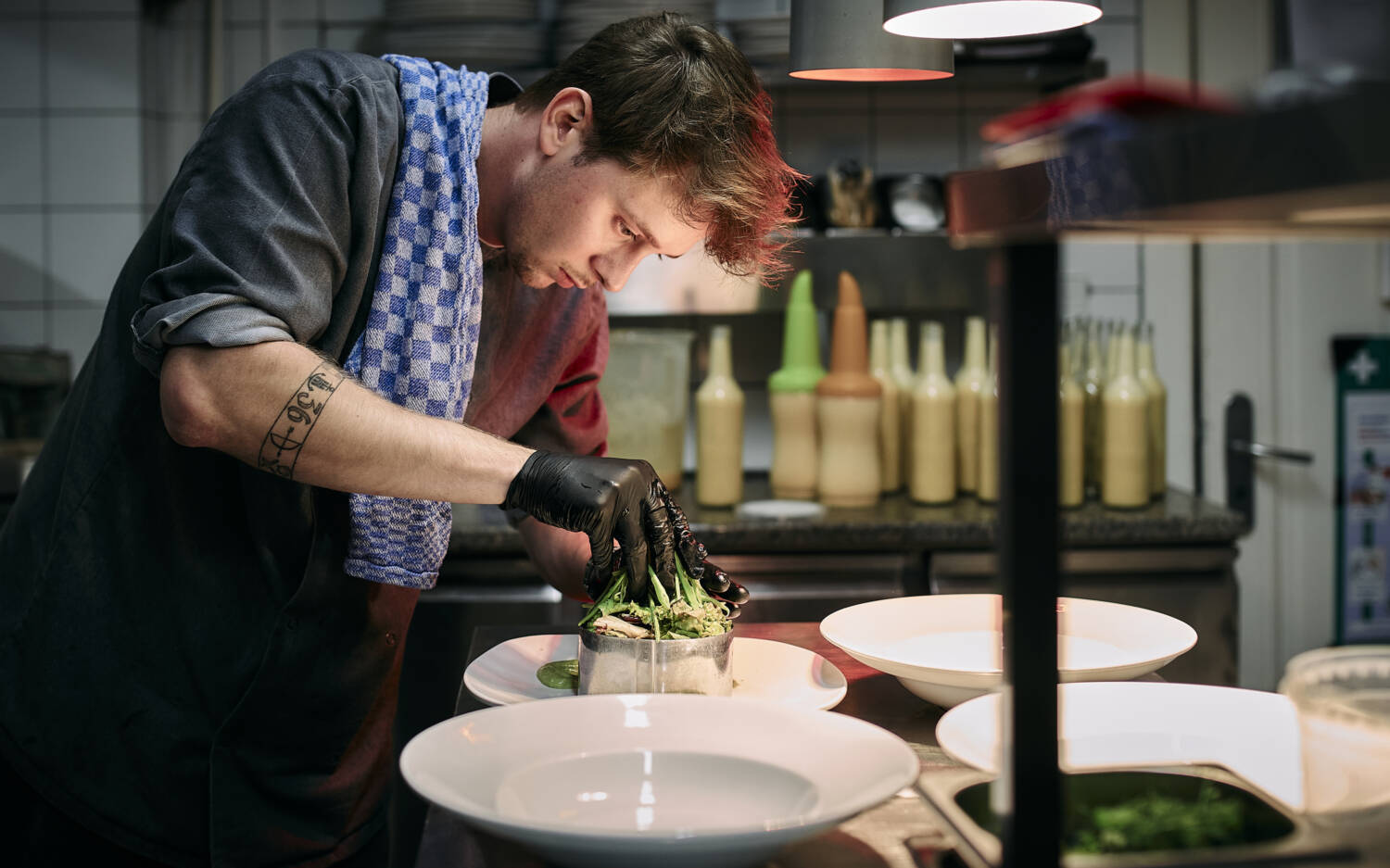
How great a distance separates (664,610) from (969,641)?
1.09ft

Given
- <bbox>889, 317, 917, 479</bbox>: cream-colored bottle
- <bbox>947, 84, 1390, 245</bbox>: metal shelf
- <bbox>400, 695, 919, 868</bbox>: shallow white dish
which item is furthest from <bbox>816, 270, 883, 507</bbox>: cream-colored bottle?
<bbox>947, 84, 1390, 245</bbox>: metal shelf

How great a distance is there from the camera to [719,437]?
8.77 ft

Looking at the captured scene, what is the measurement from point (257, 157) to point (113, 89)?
2185 millimetres

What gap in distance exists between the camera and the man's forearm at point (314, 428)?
1.05 m

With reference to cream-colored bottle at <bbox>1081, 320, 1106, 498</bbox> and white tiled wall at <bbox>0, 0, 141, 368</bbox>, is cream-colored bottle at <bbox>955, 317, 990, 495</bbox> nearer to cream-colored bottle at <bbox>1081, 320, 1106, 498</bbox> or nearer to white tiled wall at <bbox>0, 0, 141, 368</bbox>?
cream-colored bottle at <bbox>1081, 320, 1106, 498</bbox>

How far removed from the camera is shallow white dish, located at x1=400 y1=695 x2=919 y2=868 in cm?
63

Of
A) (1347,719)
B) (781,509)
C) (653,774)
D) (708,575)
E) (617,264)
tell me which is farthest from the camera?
(781,509)

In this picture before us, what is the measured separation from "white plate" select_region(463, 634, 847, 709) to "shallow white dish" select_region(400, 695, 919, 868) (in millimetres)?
129

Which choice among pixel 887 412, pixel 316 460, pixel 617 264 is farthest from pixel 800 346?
pixel 316 460

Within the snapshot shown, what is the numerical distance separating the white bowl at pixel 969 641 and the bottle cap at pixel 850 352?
4.68ft

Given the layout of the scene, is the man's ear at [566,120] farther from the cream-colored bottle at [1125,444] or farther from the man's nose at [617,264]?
the cream-colored bottle at [1125,444]

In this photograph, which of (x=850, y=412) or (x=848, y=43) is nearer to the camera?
(x=848, y=43)

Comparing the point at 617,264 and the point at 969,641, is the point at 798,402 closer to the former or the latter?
the point at 617,264

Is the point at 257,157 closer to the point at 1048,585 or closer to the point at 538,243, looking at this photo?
the point at 538,243
